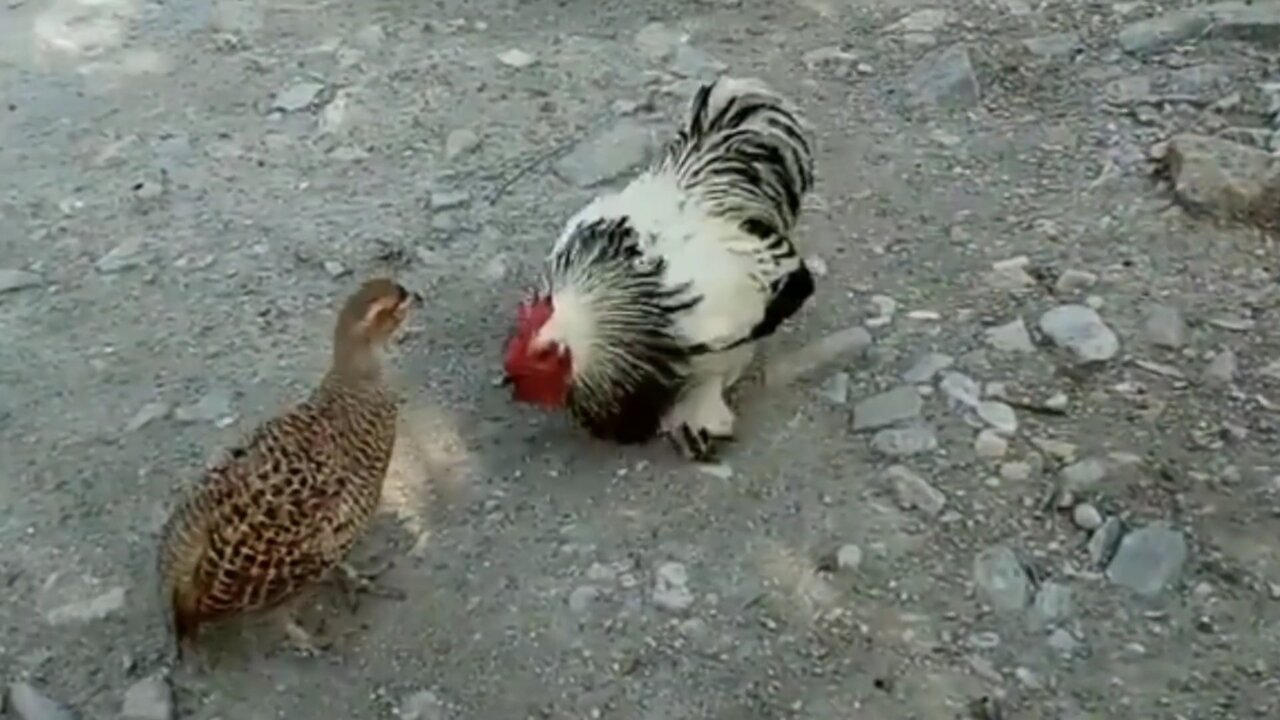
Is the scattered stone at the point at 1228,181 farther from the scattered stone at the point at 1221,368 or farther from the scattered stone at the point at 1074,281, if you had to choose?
the scattered stone at the point at 1221,368

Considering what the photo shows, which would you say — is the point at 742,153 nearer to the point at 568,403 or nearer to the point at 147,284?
the point at 568,403

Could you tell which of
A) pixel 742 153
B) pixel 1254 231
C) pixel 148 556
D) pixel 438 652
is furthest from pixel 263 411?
pixel 1254 231

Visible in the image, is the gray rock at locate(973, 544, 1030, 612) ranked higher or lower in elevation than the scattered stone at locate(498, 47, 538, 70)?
higher

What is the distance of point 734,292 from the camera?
3490 mm

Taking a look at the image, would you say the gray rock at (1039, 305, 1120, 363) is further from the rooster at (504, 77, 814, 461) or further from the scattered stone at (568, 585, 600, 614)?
the scattered stone at (568, 585, 600, 614)

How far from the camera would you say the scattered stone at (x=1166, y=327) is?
372 cm

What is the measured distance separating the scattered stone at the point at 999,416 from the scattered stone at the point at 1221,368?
0.42 m

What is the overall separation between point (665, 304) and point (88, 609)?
3.88ft

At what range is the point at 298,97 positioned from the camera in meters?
4.82

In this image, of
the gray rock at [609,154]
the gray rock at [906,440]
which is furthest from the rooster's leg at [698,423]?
the gray rock at [609,154]

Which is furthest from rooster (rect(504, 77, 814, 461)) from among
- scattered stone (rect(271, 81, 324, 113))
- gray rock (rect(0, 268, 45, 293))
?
scattered stone (rect(271, 81, 324, 113))

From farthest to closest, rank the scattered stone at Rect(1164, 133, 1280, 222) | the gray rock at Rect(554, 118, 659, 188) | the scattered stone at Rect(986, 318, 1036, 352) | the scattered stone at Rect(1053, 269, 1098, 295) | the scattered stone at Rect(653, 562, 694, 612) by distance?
the gray rock at Rect(554, 118, 659, 188), the scattered stone at Rect(1164, 133, 1280, 222), the scattered stone at Rect(1053, 269, 1098, 295), the scattered stone at Rect(986, 318, 1036, 352), the scattered stone at Rect(653, 562, 694, 612)

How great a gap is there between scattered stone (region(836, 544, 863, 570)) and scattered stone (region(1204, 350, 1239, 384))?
2.88 ft

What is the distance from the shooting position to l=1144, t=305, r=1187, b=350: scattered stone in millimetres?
3723
